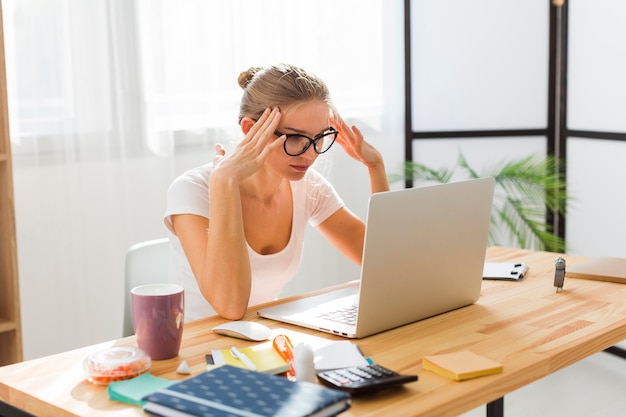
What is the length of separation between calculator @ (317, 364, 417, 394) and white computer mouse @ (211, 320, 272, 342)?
0.24 metres

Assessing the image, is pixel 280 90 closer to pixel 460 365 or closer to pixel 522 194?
pixel 460 365

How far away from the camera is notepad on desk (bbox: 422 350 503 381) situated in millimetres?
1241

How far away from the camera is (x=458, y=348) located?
1.41m

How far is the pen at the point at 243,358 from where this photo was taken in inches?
50.2

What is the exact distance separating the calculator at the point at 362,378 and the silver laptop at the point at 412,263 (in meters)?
0.23

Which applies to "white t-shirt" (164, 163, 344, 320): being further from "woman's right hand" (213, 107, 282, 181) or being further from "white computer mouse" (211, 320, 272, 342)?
"white computer mouse" (211, 320, 272, 342)

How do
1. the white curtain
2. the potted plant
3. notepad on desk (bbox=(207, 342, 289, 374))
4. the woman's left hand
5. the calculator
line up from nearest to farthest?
the calculator
notepad on desk (bbox=(207, 342, 289, 374))
the woman's left hand
the white curtain
the potted plant

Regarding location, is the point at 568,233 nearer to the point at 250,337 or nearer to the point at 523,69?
the point at 523,69

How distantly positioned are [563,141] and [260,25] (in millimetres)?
1403

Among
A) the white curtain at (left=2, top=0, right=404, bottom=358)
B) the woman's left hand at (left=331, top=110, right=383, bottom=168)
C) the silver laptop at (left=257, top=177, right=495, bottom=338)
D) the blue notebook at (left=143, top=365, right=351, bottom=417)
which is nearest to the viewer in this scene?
the blue notebook at (left=143, top=365, right=351, bottom=417)

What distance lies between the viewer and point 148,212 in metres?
3.04

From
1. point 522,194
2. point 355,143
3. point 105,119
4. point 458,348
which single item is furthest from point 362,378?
point 522,194

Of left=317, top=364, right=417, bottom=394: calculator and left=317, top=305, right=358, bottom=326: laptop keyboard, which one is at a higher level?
left=317, top=364, right=417, bottom=394: calculator

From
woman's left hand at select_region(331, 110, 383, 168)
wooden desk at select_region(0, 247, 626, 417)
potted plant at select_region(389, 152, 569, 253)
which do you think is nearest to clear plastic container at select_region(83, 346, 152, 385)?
wooden desk at select_region(0, 247, 626, 417)
